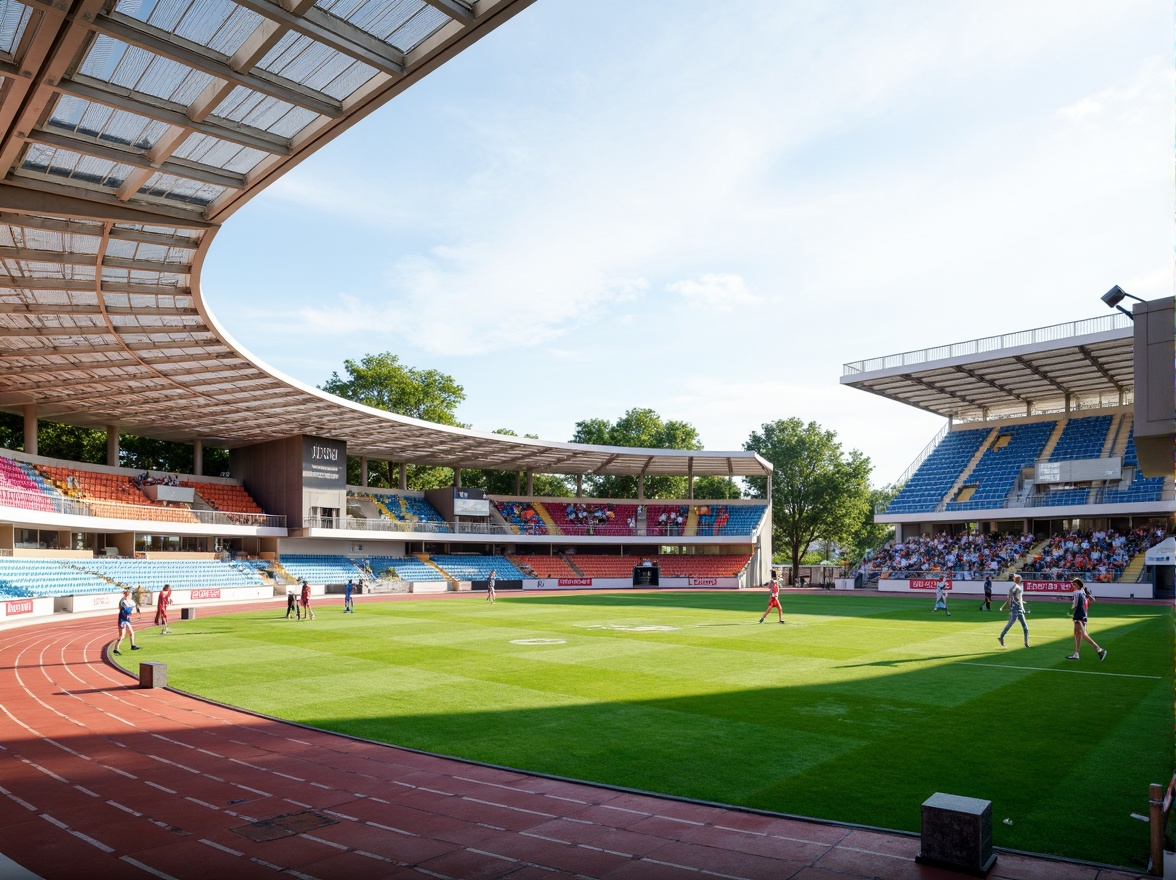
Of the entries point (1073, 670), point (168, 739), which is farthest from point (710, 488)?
point (168, 739)

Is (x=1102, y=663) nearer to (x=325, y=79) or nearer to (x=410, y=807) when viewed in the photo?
(x=410, y=807)

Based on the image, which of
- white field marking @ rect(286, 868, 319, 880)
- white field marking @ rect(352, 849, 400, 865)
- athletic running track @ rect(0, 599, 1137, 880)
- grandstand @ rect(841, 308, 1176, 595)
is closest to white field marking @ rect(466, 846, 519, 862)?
athletic running track @ rect(0, 599, 1137, 880)

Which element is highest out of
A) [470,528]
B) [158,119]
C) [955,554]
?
[158,119]

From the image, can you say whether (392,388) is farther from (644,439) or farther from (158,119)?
(158,119)

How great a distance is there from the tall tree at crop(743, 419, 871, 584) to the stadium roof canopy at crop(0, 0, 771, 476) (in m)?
63.0

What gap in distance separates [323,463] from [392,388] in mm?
20827

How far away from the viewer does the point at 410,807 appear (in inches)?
351

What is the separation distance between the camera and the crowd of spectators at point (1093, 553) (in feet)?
146

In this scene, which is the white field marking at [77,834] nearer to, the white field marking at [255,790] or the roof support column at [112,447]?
the white field marking at [255,790]

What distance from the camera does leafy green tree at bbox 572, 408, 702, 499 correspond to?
8769cm

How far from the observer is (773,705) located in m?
13.8

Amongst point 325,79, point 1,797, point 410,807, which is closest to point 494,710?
point 410,807

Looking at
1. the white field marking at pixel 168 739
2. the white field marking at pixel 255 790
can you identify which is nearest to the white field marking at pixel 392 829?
the white field marking at pixel 255 790

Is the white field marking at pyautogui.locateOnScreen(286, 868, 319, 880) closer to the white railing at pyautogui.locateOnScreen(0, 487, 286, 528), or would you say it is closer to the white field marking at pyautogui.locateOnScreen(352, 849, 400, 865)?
the white field marking at pyautogui.locateOnScreen(352, 849, 400, 865)
